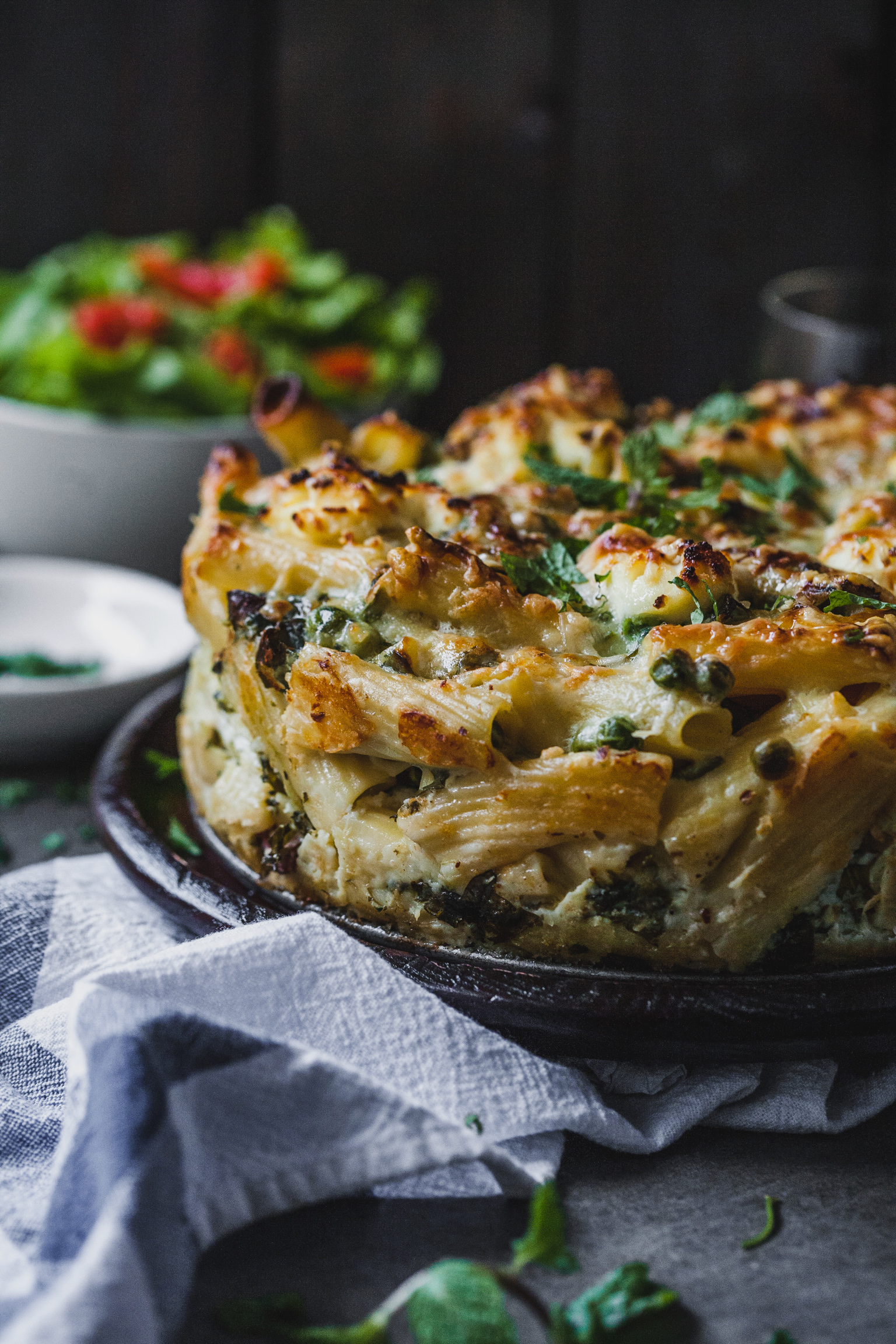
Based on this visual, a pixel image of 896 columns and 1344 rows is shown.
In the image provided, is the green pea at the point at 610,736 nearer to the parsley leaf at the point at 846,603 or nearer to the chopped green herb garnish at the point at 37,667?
the parsley leaf at the point at 846,603

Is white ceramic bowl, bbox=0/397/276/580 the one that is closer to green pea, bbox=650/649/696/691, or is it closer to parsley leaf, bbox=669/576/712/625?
parsley leaf, bbox=669/576/712/625

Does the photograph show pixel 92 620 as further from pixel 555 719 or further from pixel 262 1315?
pixel 262 1315

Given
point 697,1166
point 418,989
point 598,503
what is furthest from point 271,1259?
point 598,503

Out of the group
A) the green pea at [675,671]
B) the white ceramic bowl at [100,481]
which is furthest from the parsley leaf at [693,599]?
the white ceramic bowl at [100,481]

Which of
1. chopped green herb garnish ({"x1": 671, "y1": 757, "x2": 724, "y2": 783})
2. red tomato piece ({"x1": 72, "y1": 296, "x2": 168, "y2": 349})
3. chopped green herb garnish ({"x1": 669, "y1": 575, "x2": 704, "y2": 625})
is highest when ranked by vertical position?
chopped green herb garnish ({"x1": 669, "y1": 575, "x2": 704, "y2": 625})

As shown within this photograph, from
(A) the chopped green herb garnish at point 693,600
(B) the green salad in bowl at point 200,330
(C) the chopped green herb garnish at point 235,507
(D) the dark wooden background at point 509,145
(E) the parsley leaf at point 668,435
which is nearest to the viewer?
(A) the chopped green herb garnish at point 693,600

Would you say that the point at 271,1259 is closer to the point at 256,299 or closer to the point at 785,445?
the point at 785,445

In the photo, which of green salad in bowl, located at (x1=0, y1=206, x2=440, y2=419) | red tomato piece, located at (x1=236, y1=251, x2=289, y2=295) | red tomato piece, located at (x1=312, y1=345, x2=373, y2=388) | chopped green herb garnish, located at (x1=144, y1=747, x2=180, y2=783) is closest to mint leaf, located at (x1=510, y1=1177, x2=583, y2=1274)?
chopped green herb garnish, located at (x1=144, y1=747, x2=180, y2=783)
